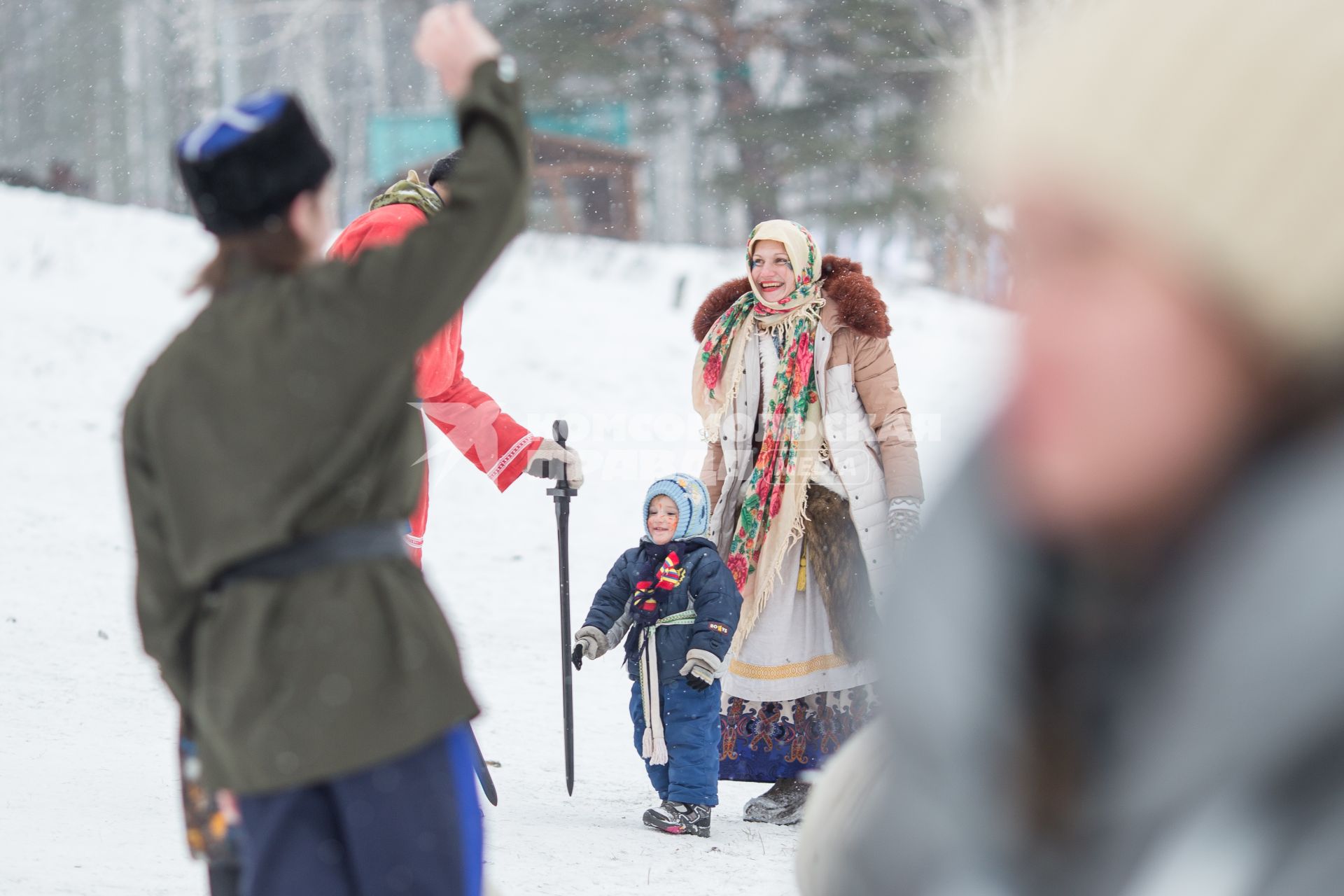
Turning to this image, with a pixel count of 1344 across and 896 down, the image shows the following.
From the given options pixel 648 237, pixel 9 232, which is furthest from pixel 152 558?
pixel 648 237

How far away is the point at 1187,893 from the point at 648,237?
2779 centimetres

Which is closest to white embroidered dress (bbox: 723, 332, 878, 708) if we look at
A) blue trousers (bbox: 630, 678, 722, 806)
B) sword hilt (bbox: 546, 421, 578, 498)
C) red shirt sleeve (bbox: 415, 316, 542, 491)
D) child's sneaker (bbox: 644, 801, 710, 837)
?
blue trousers (bbox: 630, 678, 722, 806)

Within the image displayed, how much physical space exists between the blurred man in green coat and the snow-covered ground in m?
0.36

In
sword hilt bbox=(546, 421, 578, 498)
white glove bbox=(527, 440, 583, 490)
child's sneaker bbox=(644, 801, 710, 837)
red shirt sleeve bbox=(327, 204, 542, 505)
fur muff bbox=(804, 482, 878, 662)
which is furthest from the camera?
fur muff bbox=(804, 482, 878, 662)

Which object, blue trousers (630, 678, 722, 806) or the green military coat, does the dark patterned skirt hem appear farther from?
the green military coat

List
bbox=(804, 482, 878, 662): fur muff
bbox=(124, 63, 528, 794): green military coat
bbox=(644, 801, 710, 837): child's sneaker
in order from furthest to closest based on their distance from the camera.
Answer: bbox=(804, 482, 878, 662): fur muff, bbox=(644, 801, 710, 837): child's sneaker, bbox=(124, 63, 528, 794): green military coat

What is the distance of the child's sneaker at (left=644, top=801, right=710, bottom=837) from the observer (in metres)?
4.02

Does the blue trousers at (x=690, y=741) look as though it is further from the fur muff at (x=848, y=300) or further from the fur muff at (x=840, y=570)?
the fur muff at (x=848, y=300)

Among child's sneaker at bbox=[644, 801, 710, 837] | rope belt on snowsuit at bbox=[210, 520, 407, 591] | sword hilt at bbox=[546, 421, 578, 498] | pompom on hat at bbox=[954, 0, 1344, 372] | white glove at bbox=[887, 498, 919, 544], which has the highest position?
pompom on hat at bbox=[954, 0, 1344, 372]

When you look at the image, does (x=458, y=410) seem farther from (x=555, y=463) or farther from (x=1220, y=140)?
(x=1220, y=140)

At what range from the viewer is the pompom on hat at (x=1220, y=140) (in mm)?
588

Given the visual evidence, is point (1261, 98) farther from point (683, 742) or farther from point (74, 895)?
point (683, 742)

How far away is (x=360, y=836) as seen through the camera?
1.65 m

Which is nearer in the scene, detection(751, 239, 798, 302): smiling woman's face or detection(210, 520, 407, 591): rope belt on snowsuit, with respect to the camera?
detection(210, 520, 407, 591): rope belt on snowsuit
